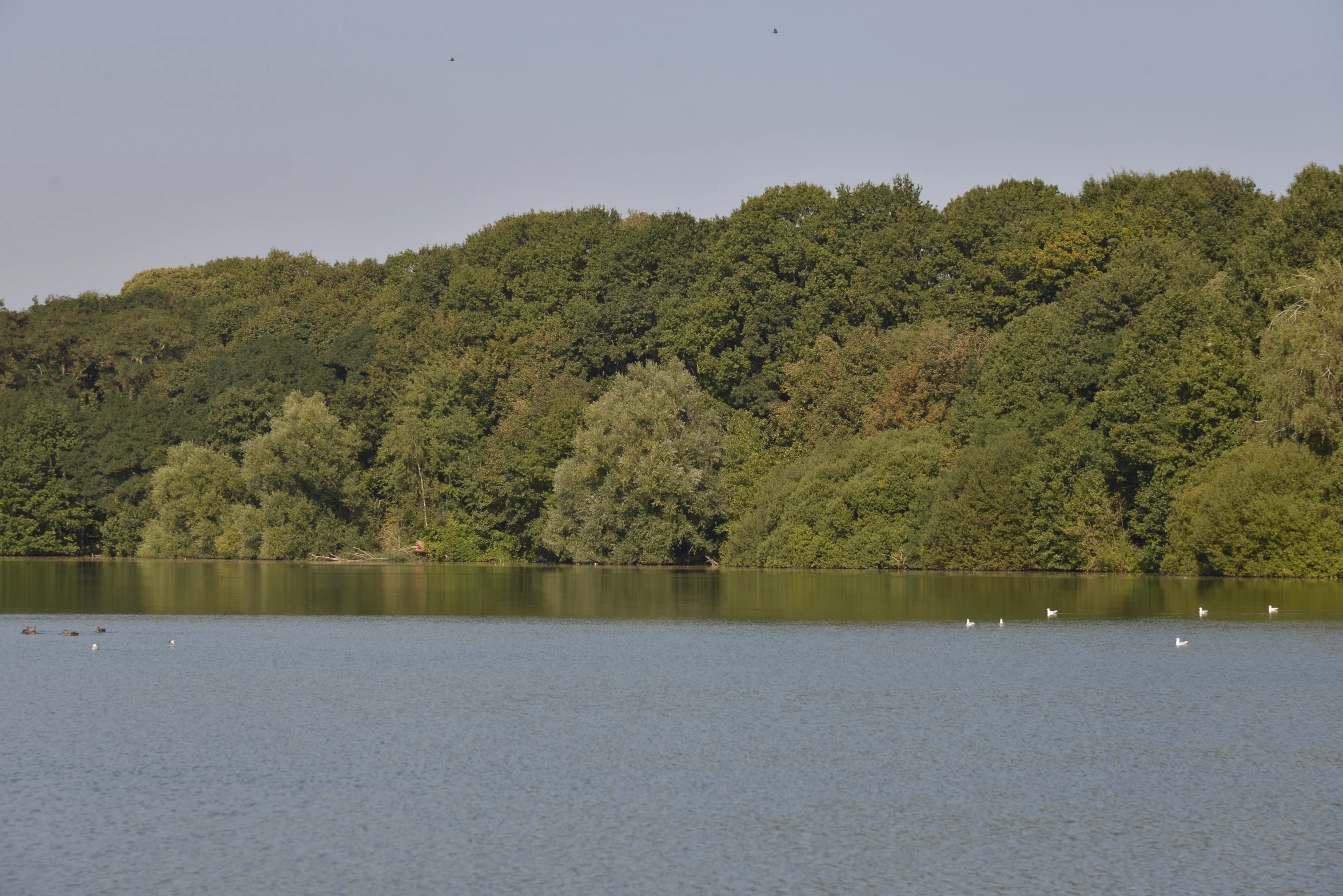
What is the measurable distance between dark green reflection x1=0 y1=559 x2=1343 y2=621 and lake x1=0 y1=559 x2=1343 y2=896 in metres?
4.26

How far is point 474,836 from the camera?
1745 centimetres

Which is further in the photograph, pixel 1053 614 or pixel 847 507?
pixel 847 507

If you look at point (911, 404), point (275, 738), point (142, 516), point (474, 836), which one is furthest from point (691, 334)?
point (474, 836)

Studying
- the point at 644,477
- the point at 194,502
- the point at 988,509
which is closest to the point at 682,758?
the point at 988,509

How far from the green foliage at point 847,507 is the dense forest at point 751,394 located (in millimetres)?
224

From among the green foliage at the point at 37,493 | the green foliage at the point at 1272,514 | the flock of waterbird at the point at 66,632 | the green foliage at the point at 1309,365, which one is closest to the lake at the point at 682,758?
the flock of waterbird at the point at 66,632

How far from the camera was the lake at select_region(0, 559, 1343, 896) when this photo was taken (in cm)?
1612

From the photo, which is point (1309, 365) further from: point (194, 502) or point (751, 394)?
point (194, 502)

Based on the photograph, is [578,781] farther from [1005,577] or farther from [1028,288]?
[1028,288]

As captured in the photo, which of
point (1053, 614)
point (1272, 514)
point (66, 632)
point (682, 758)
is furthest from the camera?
point (1272, 514)

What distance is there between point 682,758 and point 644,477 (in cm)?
5986

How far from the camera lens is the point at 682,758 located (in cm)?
2194

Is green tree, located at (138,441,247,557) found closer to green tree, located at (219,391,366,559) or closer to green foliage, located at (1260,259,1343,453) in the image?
green tree, located at (219,391,366,559)

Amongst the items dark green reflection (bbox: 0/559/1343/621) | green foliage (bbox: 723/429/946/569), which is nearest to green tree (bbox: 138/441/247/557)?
dark green reflection (bbox: 0/559/1343/621)
